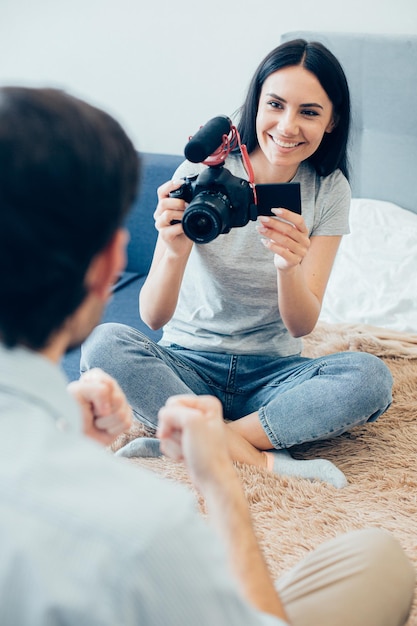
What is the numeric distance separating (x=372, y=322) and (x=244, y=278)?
0.51 meters

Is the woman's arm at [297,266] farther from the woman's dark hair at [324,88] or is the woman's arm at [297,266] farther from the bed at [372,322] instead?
the bed at [372,322]

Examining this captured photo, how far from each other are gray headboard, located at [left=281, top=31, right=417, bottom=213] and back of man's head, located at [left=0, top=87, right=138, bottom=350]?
170 centimetres

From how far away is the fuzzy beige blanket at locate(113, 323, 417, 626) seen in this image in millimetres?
1197

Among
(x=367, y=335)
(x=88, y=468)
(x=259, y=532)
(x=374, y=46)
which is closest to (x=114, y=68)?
(x=374, y=46)

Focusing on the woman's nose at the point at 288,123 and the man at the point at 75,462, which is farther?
the woman's nose at the point at 288,123

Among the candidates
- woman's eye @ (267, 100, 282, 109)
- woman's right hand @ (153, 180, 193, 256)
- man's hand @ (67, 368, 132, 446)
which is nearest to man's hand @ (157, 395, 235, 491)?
man's hand @ (67, 368, 132, 446)

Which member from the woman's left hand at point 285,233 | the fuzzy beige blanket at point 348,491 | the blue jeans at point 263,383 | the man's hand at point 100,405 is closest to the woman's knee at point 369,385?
the blue jeans at point 263,383

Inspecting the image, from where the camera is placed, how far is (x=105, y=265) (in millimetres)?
597

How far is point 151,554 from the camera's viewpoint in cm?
45

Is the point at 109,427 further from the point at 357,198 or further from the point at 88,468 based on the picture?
the point at 357,198

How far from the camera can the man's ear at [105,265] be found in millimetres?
581

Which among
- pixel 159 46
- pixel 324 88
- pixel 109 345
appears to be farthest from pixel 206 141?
pixel 159 46

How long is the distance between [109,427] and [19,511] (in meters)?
0.38

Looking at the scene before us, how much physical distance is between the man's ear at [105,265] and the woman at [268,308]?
663mm
